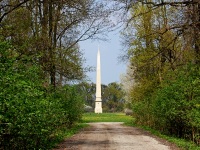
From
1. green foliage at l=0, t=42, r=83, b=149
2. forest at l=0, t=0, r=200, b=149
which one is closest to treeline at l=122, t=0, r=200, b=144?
forest at l=0, t=0, r=200, b=149

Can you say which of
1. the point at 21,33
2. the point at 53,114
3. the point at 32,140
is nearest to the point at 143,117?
the point at 21,33

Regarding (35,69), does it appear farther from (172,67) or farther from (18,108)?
(172,67)

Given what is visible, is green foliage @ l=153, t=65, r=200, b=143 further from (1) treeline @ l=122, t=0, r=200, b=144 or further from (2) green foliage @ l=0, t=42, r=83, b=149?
(2) green foliage @ l=0, t=42, r=83, b=149

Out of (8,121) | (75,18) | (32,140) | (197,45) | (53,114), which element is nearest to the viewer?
(8,121)

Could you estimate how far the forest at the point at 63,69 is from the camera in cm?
1128

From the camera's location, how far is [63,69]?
2416 centimetres

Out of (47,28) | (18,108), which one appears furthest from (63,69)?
(18,108)

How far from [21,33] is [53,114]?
5.68m

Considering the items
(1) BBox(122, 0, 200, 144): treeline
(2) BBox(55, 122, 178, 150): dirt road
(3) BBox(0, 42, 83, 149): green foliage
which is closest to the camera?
(3) BBox(0, 42, 83, 149): green foliage

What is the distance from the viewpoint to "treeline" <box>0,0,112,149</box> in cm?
1068

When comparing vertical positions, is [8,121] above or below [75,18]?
below

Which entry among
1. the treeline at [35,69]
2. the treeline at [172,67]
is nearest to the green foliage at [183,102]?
the treeline at [172,67]

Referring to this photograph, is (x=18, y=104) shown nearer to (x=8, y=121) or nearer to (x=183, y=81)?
(x=8, y=121)

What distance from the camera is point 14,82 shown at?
1042 cm
